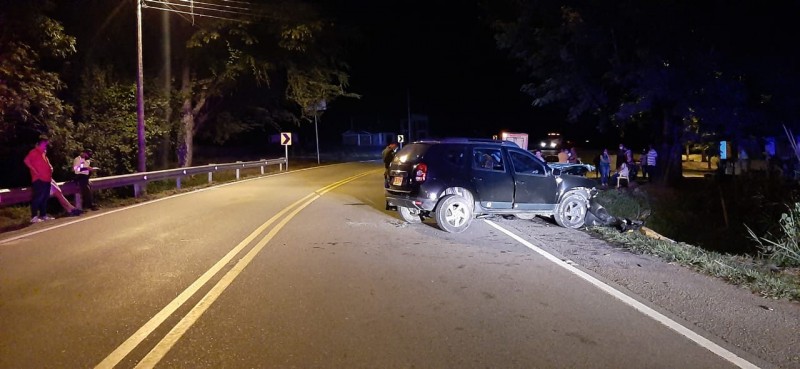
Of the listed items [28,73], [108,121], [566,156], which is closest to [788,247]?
[566,156]

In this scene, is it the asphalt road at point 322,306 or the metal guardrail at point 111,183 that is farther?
the metal guardrail at point 111,183

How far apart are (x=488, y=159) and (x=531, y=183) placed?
3.20ft

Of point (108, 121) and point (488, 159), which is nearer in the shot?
point (488, 159)

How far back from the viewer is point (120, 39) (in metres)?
29.9

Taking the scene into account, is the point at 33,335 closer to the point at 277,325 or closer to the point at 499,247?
the point at 277,325

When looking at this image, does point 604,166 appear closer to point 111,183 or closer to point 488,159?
point 488,159

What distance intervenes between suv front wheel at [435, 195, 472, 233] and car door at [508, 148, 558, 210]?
1.12 metres

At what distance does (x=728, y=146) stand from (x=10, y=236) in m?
24.4

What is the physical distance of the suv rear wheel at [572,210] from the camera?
512 inches

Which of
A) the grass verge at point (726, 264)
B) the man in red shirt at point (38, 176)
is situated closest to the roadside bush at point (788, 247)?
the grass verge at point (726, 264)

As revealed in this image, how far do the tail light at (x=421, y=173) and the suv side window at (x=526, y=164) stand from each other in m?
1.81

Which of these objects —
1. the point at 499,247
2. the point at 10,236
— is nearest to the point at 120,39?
the point at 10,236

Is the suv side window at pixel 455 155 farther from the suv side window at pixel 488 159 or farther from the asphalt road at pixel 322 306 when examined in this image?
the asphalt road at pixel 322 306

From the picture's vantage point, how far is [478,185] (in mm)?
12477
